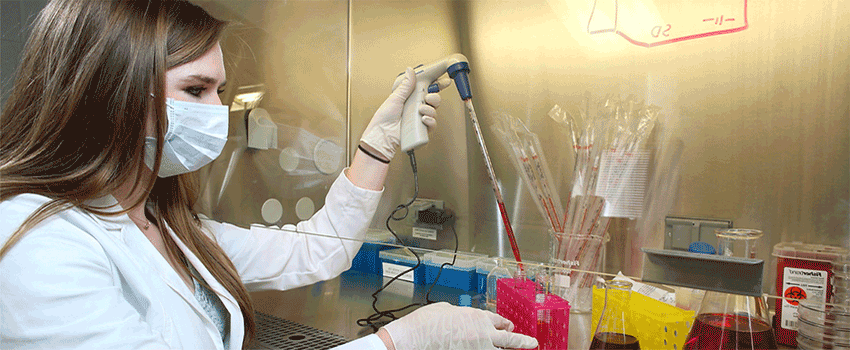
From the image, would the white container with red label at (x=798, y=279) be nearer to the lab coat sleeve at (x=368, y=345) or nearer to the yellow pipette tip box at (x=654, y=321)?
the yellow pipette tip box at (x=654, y=321)

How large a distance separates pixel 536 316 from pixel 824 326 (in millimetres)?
407

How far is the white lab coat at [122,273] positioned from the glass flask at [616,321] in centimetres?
39

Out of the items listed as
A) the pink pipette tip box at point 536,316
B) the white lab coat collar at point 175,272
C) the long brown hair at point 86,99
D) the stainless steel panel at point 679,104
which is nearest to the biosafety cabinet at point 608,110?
the stainless steel panel at point 679,104

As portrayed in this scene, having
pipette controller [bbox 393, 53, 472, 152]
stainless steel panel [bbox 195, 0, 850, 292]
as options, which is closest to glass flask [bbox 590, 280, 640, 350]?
stainless steel panel [bbox 195, 0, 850, 292]

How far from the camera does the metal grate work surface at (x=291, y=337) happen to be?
1093 mm

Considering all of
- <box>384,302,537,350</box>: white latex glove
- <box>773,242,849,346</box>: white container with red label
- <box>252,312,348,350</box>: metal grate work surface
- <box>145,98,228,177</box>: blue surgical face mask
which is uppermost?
<box>145,98,228,177</box>: blue surgical face mask

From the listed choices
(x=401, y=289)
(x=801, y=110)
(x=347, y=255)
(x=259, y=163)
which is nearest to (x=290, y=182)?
(x=259, y=163)

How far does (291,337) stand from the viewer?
1.16m

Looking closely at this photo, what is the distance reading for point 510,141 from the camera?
1.05 meters

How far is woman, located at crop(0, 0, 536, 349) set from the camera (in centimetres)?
74

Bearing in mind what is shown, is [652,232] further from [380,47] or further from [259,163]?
[259,163]

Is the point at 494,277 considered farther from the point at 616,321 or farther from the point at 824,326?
the point at 824,326

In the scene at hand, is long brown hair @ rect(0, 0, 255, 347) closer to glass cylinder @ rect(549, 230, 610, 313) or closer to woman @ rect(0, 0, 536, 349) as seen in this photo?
woman @ rect(0, 0, 536, 349)

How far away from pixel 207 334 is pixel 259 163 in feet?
2.05
